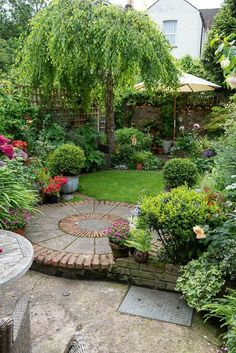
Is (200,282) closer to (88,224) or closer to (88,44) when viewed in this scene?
(88,224)

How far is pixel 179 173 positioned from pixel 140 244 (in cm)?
237

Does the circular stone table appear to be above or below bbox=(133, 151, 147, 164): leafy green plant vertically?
above

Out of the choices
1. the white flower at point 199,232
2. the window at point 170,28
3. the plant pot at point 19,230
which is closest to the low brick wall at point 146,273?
the white flower at point 199,232

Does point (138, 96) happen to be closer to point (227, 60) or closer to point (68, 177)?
point (68, 177)

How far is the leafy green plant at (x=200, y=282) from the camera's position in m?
2.88

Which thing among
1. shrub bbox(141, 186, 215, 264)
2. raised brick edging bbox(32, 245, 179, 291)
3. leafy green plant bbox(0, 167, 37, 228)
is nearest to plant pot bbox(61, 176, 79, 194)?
leafy green plant bbox(0, 167, 37, 228)

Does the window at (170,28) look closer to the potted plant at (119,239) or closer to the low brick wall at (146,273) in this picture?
the potted plant at (119,239)

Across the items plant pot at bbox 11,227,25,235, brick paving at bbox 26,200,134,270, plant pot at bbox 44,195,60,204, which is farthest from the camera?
plant pot at bbox 44,195,60,204

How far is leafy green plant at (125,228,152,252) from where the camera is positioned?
335 cm

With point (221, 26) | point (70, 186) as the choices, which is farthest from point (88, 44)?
point (221, 26)

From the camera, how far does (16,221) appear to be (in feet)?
13.2

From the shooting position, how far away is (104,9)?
7012mm

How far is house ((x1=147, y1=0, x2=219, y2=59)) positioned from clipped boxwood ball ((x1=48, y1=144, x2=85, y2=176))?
13.4 m

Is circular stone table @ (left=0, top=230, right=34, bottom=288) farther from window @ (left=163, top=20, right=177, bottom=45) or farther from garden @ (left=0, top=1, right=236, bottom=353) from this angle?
window @ (left=163, top=20, right=177, bottom=45)
